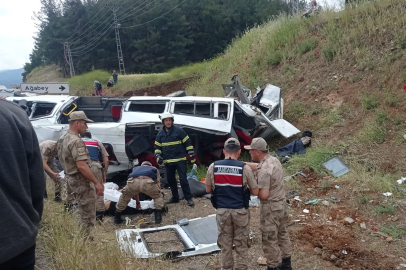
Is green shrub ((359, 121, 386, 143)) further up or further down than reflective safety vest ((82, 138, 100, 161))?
further down

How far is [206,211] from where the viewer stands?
248 inches

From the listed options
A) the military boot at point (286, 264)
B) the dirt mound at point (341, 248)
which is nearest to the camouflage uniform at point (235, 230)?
the military boot at point (286, 264)

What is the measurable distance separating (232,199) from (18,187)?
2.50 metres

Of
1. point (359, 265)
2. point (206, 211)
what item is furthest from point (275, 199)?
point (206, 211)

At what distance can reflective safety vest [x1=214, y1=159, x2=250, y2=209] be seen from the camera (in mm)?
3766

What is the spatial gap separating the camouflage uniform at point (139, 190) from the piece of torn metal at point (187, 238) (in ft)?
2.11

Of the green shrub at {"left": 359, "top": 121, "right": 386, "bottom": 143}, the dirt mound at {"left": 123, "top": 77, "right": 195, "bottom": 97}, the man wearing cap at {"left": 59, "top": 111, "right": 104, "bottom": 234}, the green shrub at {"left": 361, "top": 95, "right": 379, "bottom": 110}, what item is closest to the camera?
the man wearing cap at {"left": 59, "top": 111, "right": 104, "bottom": 234}

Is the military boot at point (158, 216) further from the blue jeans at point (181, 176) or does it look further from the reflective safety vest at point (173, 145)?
the reflective safety vest at point (173, 145)

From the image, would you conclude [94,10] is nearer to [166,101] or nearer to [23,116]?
[166,101]

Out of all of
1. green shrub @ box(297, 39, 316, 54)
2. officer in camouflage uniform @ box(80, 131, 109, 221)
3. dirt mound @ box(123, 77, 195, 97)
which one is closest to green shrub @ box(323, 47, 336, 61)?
green shrub @ box(297, 39, 316, 54)

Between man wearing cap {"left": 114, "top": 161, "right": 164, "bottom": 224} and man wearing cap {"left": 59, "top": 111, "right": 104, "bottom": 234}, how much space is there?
3.37ft

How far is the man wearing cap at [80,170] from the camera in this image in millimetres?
4474

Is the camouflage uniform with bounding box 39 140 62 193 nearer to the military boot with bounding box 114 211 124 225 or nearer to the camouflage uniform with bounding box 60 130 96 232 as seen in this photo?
the military boot with bounding box 114 211 124 225

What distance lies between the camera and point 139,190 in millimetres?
5766
